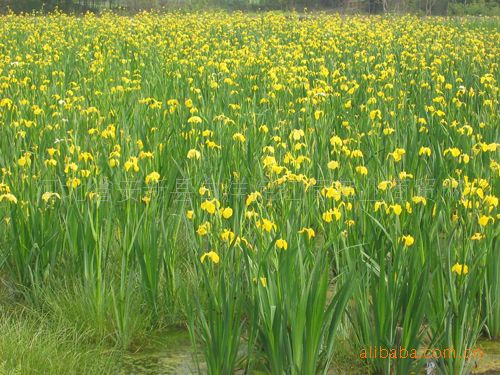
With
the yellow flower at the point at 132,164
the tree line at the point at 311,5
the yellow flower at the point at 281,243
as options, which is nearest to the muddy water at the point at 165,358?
the yellow flower at the point at 281,243

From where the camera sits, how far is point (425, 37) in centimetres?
1347

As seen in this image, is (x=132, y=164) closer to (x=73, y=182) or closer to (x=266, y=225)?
(x=73, y=182)

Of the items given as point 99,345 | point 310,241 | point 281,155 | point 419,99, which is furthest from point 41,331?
point 419,99

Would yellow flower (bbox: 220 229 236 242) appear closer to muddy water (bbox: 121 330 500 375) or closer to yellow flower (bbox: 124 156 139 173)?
muddy water (bbox: 121 330 500 375)

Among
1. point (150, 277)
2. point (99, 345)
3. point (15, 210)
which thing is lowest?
point (99, 345)

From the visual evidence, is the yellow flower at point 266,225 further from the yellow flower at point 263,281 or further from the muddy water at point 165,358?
the muddy water at point 165,358

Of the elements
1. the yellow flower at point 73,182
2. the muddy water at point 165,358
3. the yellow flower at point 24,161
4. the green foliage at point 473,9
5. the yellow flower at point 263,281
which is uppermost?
the green foliage at point 473,9

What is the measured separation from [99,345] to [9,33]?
36.7 feet

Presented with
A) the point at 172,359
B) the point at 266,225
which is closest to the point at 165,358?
the point at 172,359

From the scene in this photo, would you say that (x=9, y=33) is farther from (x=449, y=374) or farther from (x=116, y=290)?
(x=449, y=374)

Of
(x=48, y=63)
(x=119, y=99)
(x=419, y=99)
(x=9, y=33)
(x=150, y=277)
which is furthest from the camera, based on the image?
(x=9, y=33)

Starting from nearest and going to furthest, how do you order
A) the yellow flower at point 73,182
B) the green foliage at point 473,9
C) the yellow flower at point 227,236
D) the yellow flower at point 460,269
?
the yellow flower at point 227,236 → the yellow flower at point 460,269 → the yellow flower at point 73,182 → the green foliage at point 473,9

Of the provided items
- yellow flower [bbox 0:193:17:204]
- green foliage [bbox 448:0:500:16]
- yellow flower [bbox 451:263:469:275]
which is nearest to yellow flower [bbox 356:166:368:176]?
yellow flower [bbox 451:263:469:275]

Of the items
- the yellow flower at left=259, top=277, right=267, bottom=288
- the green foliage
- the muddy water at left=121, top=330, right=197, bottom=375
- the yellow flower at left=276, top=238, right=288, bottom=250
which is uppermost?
the green foliage
